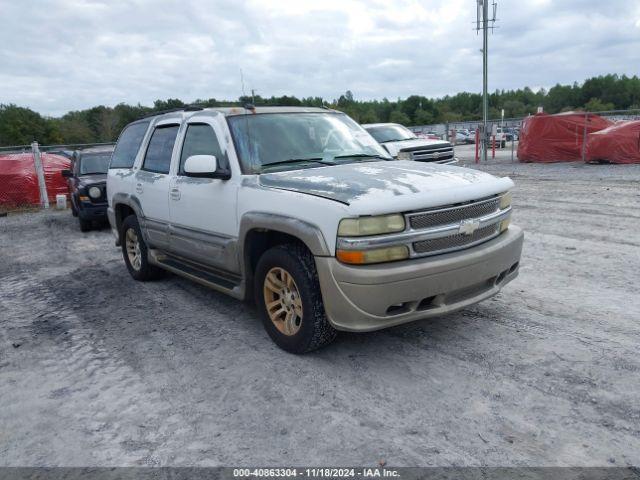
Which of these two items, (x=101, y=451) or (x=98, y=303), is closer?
(x=101, y=451)

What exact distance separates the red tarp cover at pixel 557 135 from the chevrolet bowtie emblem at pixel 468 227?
703 inches

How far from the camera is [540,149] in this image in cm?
2019

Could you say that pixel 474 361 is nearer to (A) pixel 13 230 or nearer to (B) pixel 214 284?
(B) pixel 214 284

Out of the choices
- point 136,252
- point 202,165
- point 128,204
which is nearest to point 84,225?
point 136,252

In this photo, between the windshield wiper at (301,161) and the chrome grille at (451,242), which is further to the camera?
the windshield wiper at (301,161)

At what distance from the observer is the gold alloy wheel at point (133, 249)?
6.33m

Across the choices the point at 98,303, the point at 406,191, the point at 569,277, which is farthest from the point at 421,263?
the point at 98,303

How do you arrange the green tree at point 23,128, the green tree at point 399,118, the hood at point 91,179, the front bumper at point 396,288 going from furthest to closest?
the green tree at point 399,118 < the green tree at point 23,128 < the hood at point 91,179 < the front bumper at point 396,288

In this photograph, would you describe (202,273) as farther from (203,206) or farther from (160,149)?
(160,149)

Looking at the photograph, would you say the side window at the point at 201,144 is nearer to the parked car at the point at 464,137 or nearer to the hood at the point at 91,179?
the hood at the point at 91,179

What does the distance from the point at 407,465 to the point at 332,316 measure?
1.13 m

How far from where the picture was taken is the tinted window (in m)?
6.30

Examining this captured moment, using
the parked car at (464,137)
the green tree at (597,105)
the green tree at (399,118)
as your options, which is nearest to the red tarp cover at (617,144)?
the parked car at (464,137)

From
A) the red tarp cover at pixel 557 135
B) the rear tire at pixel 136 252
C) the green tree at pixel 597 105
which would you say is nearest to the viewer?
the rear tire at pixel 136 252
